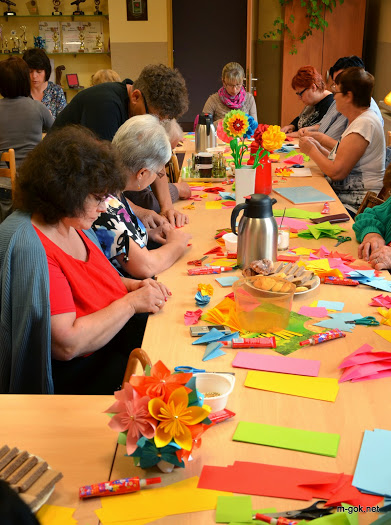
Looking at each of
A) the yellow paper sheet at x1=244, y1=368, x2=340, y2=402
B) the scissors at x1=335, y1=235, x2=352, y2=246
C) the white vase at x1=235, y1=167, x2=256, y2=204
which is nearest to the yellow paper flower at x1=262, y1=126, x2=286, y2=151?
the white vase at x1=235, y1=167, x2=256, y2=204

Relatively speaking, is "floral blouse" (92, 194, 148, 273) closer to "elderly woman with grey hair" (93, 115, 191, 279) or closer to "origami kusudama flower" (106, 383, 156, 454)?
"elderly woman with grey hair" (93, 115, 191, 279)

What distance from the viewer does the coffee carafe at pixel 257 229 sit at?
6.85 ft

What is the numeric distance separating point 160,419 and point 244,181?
201 cm

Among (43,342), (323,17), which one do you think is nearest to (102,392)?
(43,342)

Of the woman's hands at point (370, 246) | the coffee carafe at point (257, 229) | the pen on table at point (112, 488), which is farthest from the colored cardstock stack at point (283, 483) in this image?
A: the woman's hands at point (370, 246)

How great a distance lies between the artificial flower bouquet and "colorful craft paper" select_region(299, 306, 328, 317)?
78cm

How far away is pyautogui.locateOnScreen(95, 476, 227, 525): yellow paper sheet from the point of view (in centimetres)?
105

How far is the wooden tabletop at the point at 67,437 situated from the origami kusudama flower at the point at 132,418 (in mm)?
101

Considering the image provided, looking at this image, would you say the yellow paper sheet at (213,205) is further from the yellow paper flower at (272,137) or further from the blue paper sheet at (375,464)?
the blue paper sheet at (375,464)

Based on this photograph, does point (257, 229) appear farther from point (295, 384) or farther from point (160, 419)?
point (160, 419)

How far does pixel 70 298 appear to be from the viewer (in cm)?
176

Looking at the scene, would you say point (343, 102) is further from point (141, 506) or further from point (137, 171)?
point (141, 506)

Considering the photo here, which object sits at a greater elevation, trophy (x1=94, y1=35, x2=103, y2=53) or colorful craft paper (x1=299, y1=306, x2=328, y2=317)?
trophy (x1=94, y1=35, x2=103, y2=53)

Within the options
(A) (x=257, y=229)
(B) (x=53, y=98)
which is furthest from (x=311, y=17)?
(A) (x=257, y=229)
